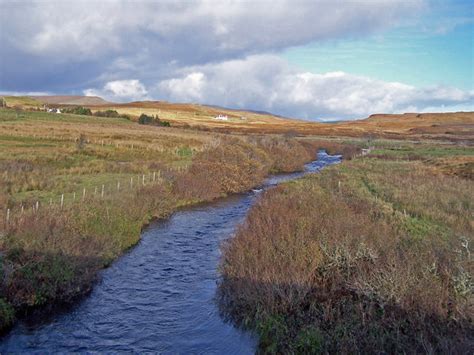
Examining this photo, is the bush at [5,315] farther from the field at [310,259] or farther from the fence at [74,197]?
the fence at [74,197]

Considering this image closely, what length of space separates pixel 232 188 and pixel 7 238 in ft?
77.9

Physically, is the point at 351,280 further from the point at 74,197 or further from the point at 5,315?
the point at 74,197

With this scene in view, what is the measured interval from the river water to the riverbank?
0.60m

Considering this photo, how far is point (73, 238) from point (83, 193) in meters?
9.30

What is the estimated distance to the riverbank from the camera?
13539mm

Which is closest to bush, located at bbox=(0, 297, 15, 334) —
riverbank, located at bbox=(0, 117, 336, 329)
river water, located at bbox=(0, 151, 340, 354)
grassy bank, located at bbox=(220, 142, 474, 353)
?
riverbank, located at bbox=(0, 117, 336, 329)

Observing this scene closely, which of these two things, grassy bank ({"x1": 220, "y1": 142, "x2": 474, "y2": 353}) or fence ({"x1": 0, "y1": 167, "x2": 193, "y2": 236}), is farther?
fence ({"x1": 0, "y1": 167, "x2": 193, "y2": 236})

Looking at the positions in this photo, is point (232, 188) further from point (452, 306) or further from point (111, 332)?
point (452, 306)

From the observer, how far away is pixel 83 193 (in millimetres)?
A: 25031

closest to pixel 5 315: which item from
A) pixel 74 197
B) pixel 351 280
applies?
pixel 351 280

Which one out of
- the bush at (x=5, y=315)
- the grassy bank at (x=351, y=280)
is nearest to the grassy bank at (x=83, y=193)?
the bush at (x=5, y=315)

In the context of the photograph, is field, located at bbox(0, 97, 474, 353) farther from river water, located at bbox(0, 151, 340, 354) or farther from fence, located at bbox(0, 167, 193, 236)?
river water, located at bbox(0, 151, 340, 354)

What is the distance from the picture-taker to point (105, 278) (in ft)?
55.2

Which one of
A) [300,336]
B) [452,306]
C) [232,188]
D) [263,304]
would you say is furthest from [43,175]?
[452,306]
